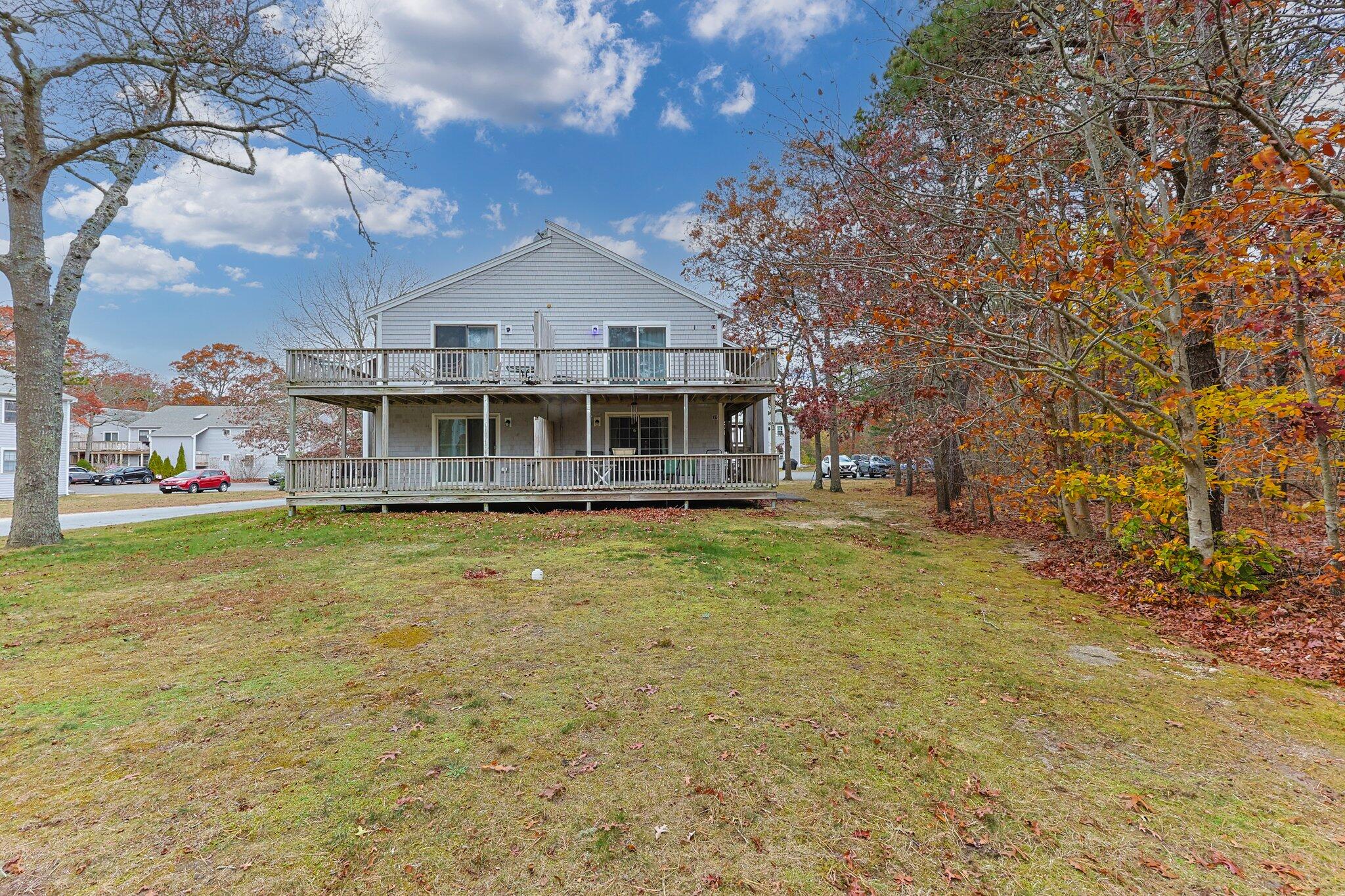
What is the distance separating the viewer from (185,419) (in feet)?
145

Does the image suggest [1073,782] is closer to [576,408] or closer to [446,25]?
[576,408]

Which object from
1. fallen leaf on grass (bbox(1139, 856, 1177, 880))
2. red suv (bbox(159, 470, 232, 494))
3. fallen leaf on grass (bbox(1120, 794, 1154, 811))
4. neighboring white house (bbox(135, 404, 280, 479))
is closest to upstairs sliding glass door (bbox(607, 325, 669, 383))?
fallen leaf on grass (bbox(1120, 794, 1154, 811))

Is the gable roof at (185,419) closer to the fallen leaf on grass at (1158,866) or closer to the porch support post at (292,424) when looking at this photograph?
the porch support post at (292,424)

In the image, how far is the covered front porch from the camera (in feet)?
43.0

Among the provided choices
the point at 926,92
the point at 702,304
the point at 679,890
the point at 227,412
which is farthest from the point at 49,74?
the point at 227,412

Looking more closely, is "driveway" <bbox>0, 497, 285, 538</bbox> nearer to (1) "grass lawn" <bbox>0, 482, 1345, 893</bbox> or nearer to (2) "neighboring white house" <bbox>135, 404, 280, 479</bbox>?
(1) "grass lawn" <bbox>0, 482, 1345, 893</bbox>

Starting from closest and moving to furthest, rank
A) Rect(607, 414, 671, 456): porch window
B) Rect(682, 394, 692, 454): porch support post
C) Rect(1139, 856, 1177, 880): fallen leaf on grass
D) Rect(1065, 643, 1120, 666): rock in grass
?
1. Rect(1139, 856, 1177, 880): fallen leaf on grass
2. Rect(1065, 643, 1120, 666): rock in grass
3. Rect(682, 394, 692, 454): porch support post
4. Rect(607, 414, 671, 456): porch window

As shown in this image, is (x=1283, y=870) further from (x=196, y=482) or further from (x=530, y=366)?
(x=196, y=482)

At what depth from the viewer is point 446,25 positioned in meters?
11.6

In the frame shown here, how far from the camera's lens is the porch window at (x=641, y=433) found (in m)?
15.8

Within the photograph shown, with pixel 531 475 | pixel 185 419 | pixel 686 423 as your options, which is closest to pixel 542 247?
pixel 531 475

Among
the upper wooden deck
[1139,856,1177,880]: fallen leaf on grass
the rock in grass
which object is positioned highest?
the upper wooden deck

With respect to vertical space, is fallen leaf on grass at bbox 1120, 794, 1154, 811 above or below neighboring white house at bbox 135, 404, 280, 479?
below

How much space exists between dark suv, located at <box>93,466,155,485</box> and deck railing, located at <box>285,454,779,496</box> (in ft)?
105
